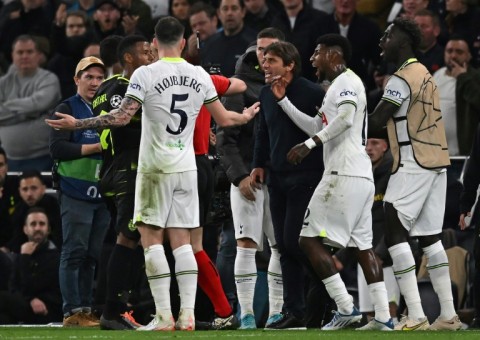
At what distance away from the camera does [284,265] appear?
13672 mm

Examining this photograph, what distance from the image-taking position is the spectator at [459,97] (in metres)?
17.6

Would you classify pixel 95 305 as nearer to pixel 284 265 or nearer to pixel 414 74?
pixel 284 265

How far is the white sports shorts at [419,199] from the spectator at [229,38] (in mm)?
5288

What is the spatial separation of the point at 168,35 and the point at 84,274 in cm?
370

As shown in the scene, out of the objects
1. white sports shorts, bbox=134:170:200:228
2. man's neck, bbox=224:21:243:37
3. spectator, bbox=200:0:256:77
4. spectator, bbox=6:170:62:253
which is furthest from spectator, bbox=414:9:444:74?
white sports shorts, bbox=134:170:200:228

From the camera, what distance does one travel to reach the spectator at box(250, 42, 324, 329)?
13461mm

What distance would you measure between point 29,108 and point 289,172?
23.8 ft

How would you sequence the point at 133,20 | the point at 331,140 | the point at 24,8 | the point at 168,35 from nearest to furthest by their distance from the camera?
the point at 168,35 → the point at 331,140 → the point at 133,20 → the point at 24,8

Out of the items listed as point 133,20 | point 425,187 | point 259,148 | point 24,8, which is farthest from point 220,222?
point 24,8

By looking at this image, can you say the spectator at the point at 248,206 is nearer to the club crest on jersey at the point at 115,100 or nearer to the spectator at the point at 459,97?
the club crest on jersey at the point at 115,100

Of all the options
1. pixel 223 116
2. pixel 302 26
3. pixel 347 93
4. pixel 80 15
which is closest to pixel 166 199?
pixel 223 116

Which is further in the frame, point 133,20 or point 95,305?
point 133,20

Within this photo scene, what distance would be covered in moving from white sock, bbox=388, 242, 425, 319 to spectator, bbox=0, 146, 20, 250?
6236mm

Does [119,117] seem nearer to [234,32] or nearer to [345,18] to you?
[234,32]
